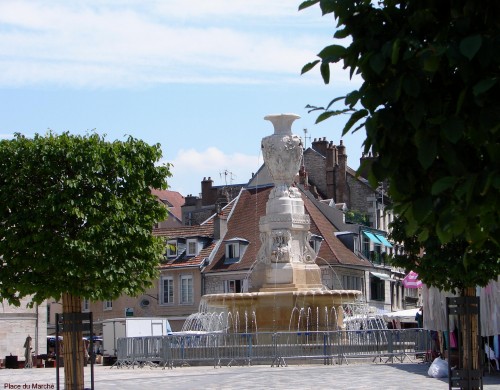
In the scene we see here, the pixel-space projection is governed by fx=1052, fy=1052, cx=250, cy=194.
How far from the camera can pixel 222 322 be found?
35.3m

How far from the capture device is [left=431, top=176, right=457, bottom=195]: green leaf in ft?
17.5

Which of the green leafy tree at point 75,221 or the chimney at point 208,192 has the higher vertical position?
the chimney at point 208,192

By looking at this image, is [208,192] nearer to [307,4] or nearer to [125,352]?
[125,352]

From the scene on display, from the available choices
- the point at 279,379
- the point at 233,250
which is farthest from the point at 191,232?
the point at 279,379

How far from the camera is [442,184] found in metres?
5.34

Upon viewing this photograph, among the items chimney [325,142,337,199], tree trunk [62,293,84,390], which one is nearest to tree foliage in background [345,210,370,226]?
chimney [325,142,337,199]

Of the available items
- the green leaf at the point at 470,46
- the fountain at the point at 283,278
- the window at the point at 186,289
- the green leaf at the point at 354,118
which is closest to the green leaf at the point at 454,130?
the green leaf at the point at 470,46

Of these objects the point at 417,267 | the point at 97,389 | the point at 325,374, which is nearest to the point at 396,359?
the point at 325,374

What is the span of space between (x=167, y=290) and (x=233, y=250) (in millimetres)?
5877

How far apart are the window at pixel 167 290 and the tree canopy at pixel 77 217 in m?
51.1

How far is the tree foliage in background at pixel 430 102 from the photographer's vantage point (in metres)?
5.29

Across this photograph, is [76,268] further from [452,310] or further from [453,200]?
[453,200]

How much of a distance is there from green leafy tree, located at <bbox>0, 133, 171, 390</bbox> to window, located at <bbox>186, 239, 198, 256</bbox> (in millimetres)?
50445

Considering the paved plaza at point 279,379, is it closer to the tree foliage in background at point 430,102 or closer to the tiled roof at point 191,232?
the tree foliage in background at point 430,102
